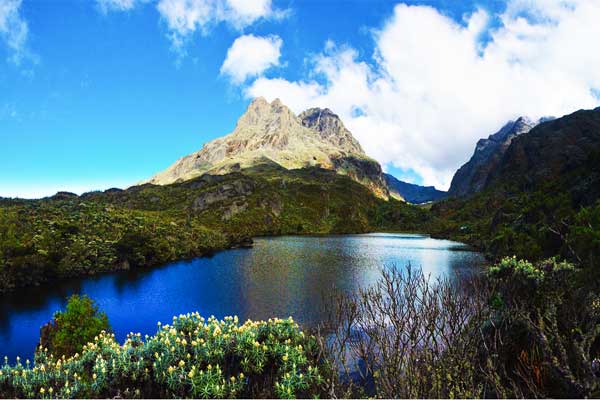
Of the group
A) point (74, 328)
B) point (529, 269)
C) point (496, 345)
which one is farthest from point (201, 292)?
point (496, 345)

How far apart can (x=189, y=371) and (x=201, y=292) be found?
52861 mm

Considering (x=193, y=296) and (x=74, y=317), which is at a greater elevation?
(x=74, y=317)

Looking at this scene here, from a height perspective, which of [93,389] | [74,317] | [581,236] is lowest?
[74,317]

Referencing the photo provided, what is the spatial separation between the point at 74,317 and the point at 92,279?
5235 cm

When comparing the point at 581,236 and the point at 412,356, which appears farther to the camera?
the point at 581,236

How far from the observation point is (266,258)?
104750 millimetres

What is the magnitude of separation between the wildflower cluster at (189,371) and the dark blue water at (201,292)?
25.5 meters

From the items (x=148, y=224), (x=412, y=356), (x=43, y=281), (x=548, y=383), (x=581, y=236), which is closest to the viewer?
(x=412, y=356)

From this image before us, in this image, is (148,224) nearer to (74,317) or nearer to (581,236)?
(74,317)

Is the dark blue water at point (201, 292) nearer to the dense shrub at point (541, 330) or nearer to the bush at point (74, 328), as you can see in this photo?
the bush at point (74, 328)

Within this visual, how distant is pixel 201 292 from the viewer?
6253 cm

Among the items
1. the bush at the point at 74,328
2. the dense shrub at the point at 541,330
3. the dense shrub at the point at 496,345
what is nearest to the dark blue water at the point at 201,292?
the bush at the point at 74,328

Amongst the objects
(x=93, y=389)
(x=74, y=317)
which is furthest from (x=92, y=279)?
(x=93, y=389)

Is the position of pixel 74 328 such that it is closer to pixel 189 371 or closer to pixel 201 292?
pixel 189 371
